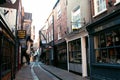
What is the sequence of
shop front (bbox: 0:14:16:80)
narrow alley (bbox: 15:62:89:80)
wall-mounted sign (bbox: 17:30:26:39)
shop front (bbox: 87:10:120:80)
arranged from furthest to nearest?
1. wall-mounted sign (bbox: 17:30:26:39)
2. narrow alley (bbox: 15:62:89:80)
3. shop front (bbox: 87:10:120:80)
4. shop front (bbox: 0:14:16:80)

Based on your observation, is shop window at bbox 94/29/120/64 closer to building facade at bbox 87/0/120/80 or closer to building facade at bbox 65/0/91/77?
building facade at bbox 87/0/120/80

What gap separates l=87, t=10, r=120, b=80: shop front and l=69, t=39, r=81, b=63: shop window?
3.80m

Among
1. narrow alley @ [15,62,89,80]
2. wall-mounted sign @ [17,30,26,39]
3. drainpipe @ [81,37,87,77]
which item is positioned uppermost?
wall-mounted sign @ [17,30,26,39]

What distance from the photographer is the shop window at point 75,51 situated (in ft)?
57.5

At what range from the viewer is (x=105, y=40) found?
39.2 ft

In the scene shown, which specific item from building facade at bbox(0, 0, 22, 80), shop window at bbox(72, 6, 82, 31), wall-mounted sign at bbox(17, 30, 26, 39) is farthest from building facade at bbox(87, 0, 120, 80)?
wall-mounted sign at bbox(17, 30, 26, 39)

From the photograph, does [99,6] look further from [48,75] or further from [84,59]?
[48,75]

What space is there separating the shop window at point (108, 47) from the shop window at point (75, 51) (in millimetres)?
4385

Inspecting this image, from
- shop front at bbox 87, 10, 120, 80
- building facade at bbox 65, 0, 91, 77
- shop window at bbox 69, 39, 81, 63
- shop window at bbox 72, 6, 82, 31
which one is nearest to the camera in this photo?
shop front at bbox 87, 10, 120, 80

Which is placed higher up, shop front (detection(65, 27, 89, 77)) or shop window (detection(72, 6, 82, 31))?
shop window (detection(72, 6, 82, 31))

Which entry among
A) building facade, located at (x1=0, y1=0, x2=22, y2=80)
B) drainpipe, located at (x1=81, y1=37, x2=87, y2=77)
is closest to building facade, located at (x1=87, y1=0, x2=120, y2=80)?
drainpipe, located at (x1=81, y1=37, x2=87, y2=77)

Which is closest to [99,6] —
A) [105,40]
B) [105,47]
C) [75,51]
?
[105,40]

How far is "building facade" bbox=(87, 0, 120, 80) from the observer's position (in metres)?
10.7

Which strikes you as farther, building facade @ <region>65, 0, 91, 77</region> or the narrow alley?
the narrow alley
